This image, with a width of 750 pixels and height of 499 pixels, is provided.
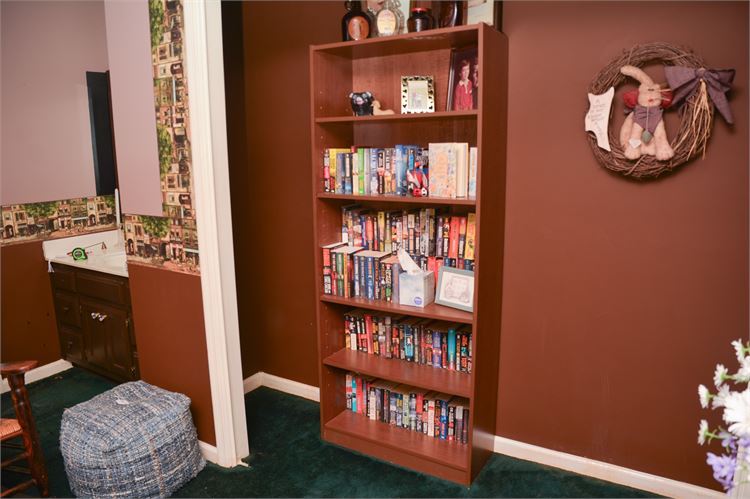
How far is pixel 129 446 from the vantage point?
2273 mm

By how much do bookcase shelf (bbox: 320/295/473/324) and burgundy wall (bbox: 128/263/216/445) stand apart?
637 mm

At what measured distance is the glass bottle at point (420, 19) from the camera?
2.32 m

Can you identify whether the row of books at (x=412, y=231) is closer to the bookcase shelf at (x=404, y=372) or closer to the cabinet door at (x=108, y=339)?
the bookcase shelf at (x=404, y=372)

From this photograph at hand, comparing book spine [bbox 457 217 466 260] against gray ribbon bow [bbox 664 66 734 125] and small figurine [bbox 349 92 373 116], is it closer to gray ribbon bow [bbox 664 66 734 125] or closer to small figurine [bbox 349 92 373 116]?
small figurine [bbox 349 92 373 116]

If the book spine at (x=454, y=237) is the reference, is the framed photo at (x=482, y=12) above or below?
above

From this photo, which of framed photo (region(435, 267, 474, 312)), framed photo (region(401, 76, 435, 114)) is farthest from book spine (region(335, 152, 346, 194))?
framed photo (region(435, 267, 474, 312))

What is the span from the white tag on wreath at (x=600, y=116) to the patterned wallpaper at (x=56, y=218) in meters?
3.26

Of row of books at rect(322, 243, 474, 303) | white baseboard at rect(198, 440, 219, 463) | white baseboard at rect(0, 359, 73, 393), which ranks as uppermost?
row of books at rect(322, 243, 474, 303)

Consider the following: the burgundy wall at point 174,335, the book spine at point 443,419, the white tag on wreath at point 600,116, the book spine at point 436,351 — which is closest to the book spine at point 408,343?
the book spine at point 436,351

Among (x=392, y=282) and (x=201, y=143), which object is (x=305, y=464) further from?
(x=201, y=143)

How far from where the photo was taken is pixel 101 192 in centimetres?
379

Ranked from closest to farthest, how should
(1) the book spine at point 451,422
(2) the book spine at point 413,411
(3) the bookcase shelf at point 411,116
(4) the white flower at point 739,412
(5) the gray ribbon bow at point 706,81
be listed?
(4) the white flower at point 739,412 < (5) the gray ribbon bow at point 706,81 < (3) the bookcase shelf at point 411,116 < (1) the book spine at point 451,422 < (2) the book spine at point 413,411

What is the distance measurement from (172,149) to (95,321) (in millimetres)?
1548

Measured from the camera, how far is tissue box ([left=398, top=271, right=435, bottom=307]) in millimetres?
2477
